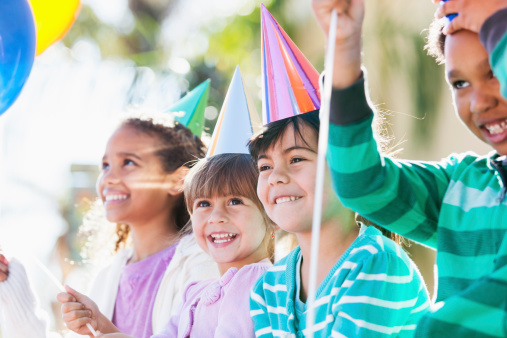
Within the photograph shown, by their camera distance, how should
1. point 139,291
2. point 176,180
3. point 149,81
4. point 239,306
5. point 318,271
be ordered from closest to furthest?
point 318,271 < point 239,306 < point 139,291 < point 176,180 < point 149,81

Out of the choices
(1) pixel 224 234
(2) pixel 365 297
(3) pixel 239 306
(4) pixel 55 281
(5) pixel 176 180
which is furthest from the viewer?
(5) pixel 176 180

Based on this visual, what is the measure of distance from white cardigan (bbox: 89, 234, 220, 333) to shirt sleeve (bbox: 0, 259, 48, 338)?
0.90 feet

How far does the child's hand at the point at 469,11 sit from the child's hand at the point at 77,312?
882mm

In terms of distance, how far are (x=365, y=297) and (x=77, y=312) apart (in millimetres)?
605

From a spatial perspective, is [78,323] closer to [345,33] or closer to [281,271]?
[281,271]

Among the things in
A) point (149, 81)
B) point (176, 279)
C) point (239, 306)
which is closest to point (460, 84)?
point (239, 306)

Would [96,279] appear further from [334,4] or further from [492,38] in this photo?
[492,38]

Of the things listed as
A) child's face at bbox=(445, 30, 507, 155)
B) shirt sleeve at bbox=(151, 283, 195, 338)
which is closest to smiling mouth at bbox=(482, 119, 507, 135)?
child's face at bbox=(445, 30, 507, 155)

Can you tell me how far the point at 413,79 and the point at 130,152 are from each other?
2.16 meters

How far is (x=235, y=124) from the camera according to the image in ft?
4.68

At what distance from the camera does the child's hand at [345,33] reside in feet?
2.54

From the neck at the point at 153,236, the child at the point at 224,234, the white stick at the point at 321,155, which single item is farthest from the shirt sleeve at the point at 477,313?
the neck at the point at 153,236

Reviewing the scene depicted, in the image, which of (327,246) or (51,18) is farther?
(51,18)

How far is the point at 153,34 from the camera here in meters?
4.82
